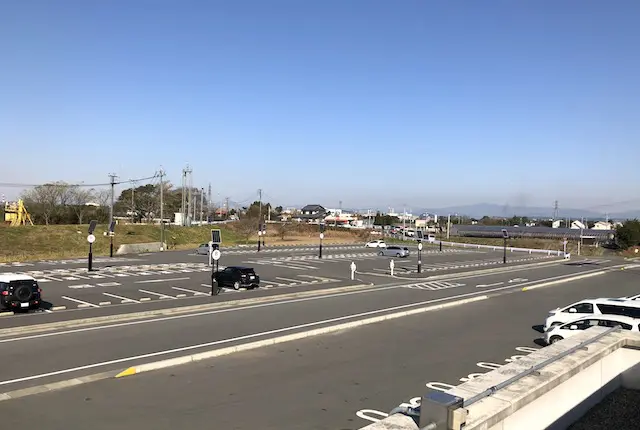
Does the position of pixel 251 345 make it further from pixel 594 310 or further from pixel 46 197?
pixel 46 197

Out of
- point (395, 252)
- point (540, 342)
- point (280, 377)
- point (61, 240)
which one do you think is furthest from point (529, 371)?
point (61, 240)

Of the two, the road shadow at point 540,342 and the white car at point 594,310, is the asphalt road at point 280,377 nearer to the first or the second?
the road shadow at point 540,342

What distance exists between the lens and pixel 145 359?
1447 centimetres

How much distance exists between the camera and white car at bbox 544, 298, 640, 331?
1788cm

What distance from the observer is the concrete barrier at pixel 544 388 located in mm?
4945

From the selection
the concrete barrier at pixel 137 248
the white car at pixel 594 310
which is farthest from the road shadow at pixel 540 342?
the concrete barrier at pixel 137 248

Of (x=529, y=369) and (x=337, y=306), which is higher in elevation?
(x=529, y=369)

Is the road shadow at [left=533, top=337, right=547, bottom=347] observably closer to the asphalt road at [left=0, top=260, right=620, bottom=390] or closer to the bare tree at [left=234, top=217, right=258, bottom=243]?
the asphalt road at [left=0, top=260, right=620, bottom=390]

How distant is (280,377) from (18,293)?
1383cm

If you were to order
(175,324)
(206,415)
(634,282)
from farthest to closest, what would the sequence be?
(634,282) < (175,324) < (206,415)

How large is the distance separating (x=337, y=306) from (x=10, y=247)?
43.6m

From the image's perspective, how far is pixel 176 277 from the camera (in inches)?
1388

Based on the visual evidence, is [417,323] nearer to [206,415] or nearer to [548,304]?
[548,304]

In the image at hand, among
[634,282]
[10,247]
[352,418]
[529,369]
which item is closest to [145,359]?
[352,418]
